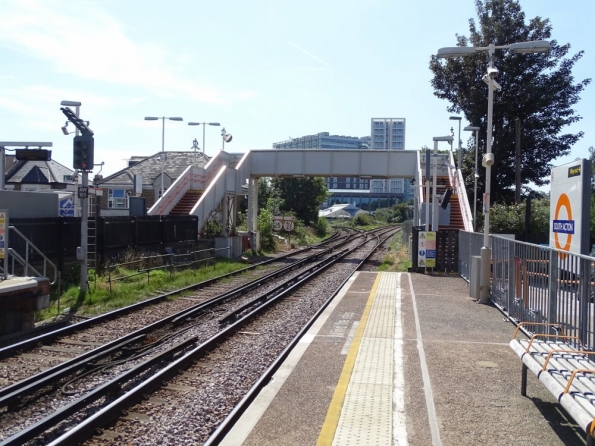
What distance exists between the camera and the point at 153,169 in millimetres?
47750

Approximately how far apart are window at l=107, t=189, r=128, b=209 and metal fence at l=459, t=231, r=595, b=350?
3527 centimetres

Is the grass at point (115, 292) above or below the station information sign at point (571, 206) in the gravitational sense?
below

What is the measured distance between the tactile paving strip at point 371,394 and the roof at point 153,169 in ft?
121

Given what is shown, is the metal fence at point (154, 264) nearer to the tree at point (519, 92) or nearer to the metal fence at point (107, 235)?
the metal fence at point (107, 235)

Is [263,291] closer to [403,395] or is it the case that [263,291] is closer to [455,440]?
[403,395]

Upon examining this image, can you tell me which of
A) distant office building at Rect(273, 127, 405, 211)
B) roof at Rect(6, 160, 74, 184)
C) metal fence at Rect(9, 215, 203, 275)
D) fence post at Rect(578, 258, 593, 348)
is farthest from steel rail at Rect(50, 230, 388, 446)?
distant office building at Rect(273, 127, 405, 211)

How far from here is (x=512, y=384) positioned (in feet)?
23.4

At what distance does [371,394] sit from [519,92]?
3440 cm

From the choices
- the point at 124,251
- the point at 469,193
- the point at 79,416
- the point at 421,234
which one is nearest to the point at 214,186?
the point at 124,251

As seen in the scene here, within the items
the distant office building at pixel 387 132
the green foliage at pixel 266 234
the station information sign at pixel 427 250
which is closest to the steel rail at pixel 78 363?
the station information sign at pixel 427 250

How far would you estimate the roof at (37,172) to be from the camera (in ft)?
100

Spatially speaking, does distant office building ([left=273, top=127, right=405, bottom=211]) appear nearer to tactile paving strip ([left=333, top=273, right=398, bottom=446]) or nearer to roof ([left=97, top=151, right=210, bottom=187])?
roof ([left=97, top=151, right=210, bottom=187])

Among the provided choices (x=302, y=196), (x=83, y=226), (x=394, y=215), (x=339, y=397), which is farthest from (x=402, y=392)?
(x=394, y=215)

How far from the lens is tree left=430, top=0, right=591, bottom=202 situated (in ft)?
121
